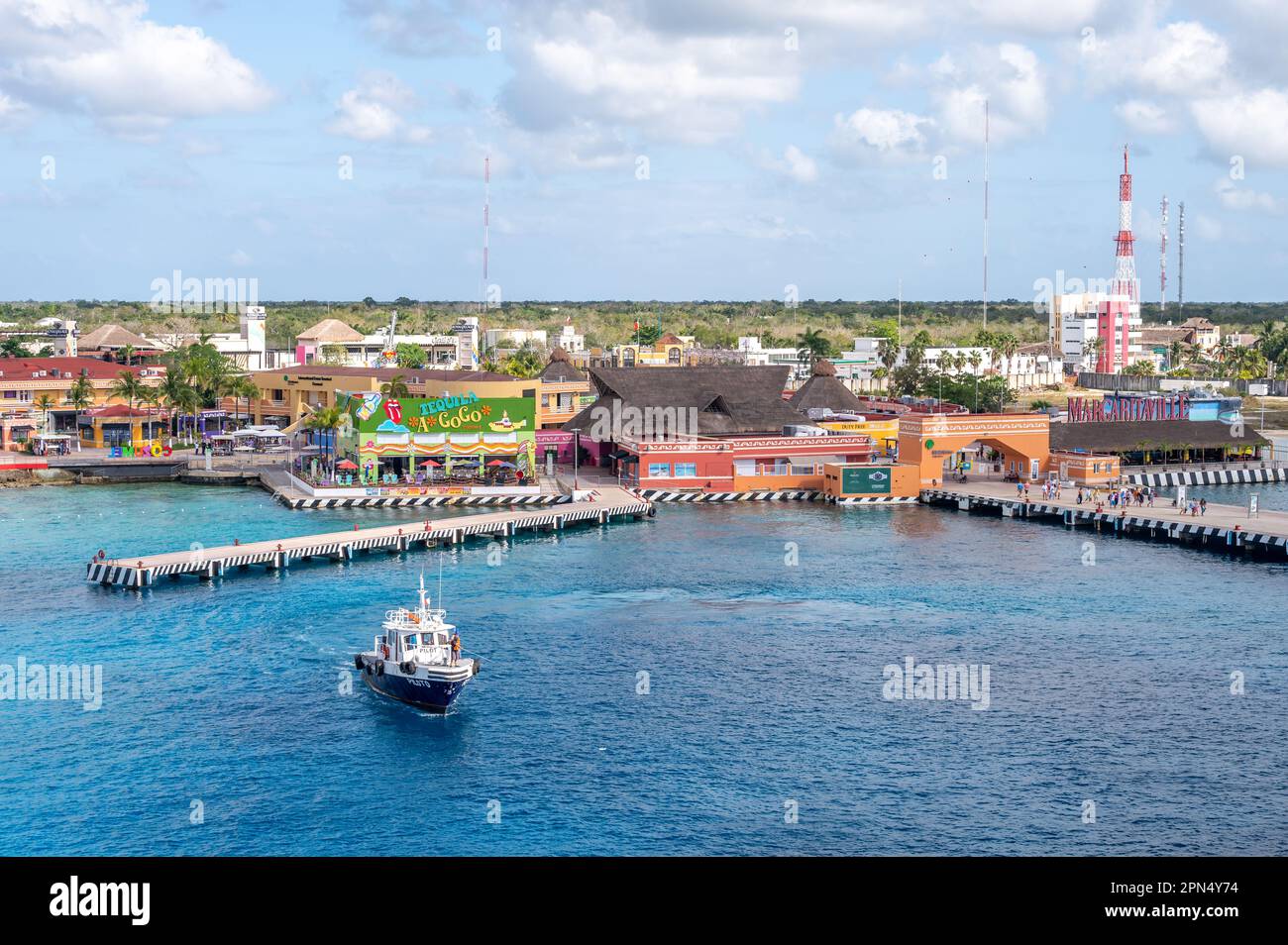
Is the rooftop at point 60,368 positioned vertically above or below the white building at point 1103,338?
below

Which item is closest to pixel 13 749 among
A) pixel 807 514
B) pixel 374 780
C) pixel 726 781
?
pixel 374 780

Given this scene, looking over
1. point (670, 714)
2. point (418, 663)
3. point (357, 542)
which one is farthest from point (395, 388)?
point (670, 714)

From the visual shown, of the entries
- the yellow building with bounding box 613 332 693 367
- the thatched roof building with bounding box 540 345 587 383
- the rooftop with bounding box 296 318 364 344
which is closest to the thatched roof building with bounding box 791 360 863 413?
the thatched roof building with bounding box 540 345 587 383

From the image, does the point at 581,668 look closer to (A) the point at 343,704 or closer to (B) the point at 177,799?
(A) the point at 343,704

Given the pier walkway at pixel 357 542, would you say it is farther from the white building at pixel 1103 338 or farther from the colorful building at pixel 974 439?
the white building at pixel 1103 338

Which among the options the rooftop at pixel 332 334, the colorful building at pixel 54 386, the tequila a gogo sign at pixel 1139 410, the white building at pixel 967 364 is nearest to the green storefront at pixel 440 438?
the colorful building at pixel 54 386

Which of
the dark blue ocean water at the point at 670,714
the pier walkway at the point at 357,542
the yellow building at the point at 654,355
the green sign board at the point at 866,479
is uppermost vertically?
the yellow building at the point at 654,355
